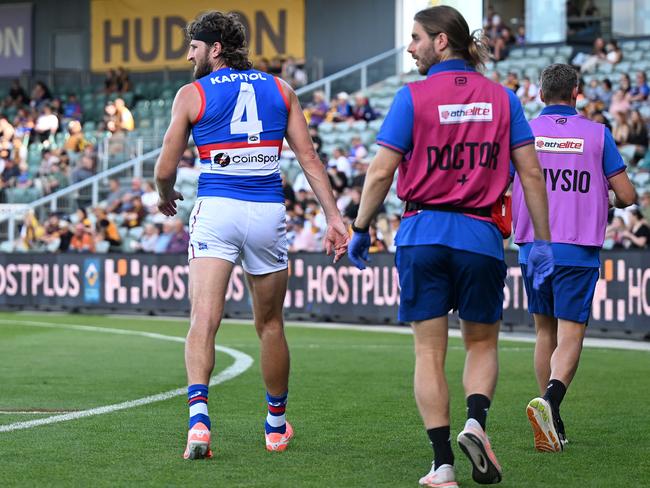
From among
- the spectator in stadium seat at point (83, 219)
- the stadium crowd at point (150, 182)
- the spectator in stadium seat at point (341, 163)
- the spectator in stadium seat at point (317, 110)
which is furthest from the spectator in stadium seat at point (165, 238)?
the spectator in stadium seat at point (317, 110)

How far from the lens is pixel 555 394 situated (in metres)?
7.20

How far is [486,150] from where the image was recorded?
226 inches

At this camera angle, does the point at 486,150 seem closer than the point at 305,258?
Yes

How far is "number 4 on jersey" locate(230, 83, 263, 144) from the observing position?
6699 mm

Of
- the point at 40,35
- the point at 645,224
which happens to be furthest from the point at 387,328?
the point at 40,35

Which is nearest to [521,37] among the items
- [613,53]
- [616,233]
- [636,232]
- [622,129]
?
[613,53]

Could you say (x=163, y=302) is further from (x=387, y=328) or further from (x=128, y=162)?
(x=128, y=162)

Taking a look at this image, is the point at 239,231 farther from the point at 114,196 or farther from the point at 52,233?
the point at 114,196

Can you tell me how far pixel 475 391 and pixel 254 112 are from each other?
6.14ft

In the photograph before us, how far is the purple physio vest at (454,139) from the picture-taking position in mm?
5664

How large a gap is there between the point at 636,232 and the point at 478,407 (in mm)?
12457

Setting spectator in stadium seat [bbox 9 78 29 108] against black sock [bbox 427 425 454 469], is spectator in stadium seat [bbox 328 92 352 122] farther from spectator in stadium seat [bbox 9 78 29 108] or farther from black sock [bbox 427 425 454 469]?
black sock [bbox 427 425 454 469]

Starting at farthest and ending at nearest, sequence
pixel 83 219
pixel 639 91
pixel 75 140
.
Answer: pixel 75 140
pixel 83 219
pixel 639 91

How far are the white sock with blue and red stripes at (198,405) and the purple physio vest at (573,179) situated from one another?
6.66ft
